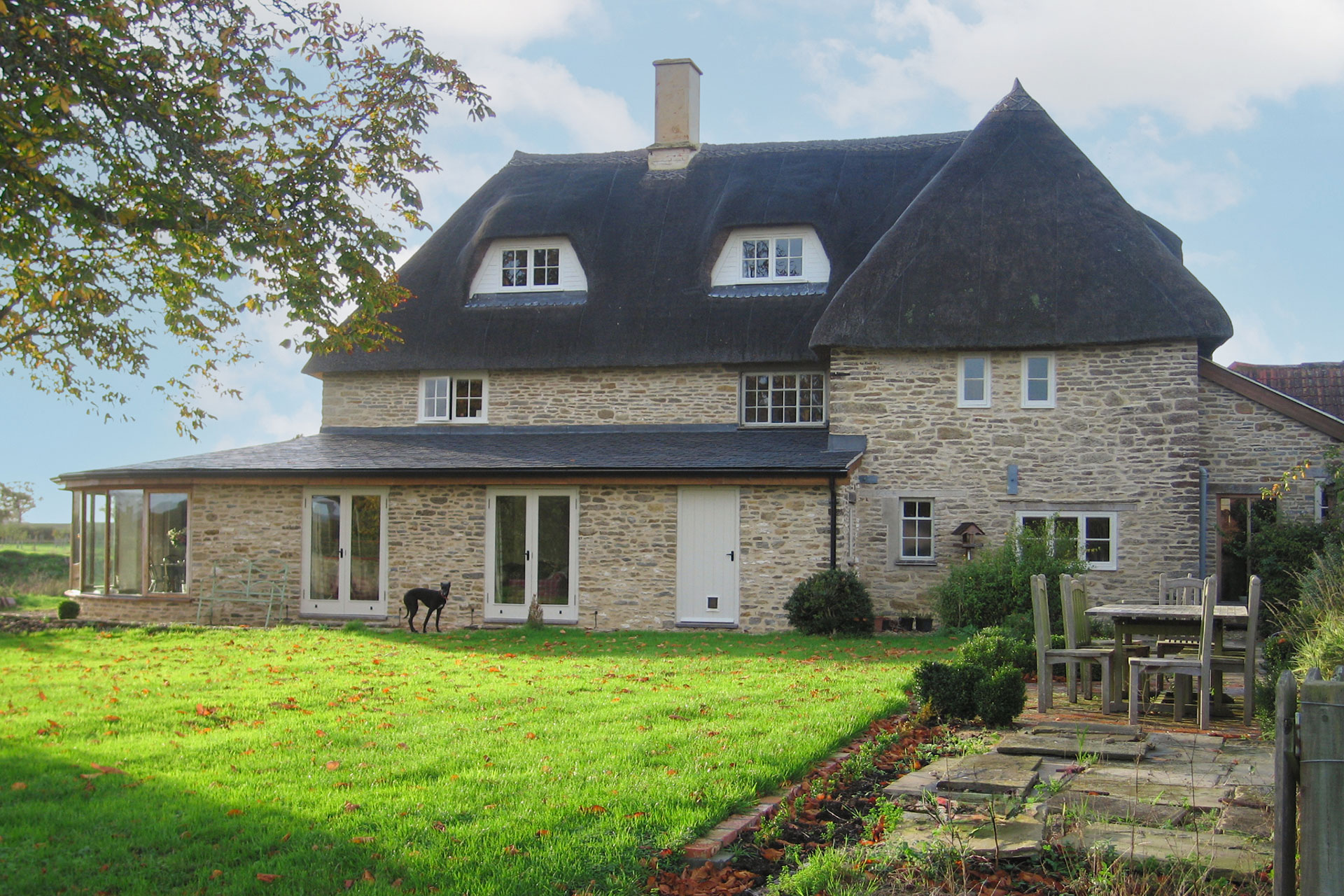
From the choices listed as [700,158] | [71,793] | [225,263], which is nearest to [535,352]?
[700,158]

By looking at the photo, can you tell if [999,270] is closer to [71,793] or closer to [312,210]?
[312,210]

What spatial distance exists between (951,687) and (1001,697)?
0.41 m

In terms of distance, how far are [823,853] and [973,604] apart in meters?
11.4

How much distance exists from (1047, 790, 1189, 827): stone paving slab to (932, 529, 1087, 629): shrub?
954 centimetres

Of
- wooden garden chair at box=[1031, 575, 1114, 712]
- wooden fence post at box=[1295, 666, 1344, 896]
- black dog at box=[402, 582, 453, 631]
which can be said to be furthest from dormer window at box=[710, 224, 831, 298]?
wooden fence post at box=[1295, 666, 1344, 896]

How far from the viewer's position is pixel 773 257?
843 inches

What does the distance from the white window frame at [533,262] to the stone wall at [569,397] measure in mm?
1990

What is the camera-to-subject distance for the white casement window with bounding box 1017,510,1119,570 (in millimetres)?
17672

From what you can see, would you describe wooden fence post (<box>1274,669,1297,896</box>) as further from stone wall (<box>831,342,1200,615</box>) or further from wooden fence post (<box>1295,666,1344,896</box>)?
stone wall (<box>831,342,1200,615</box>)

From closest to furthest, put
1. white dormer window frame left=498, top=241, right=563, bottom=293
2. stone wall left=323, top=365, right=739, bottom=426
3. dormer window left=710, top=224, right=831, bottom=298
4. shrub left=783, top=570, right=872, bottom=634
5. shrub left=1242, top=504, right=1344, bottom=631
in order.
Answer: shrub left=783, top=570, right=872, bottom=634 → shrub left=1242, top=504, right=1344, bottom=631 → stone wall left=323, top=365, right=739, bottom=426 → dormer window left=710, top=224, right=831, bottom=298 → white dormer window frame left=498, top=241, right=563, bottom=293

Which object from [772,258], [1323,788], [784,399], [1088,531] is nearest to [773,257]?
[772,258]

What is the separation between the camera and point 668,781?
6336 mm

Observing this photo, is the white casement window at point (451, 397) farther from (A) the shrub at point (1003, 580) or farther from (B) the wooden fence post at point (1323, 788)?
(B) the wooden fence post at point (1323, 788)

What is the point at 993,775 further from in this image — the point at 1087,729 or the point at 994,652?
the point at 994,652
